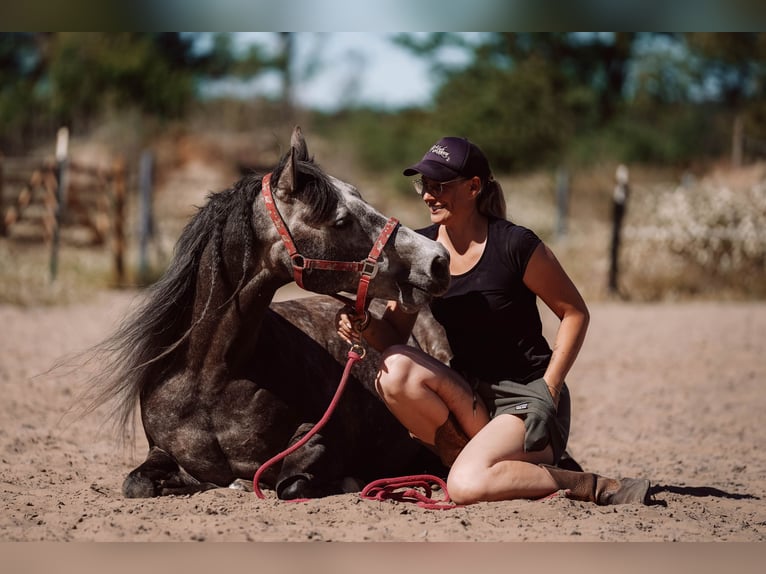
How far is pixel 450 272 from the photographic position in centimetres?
402

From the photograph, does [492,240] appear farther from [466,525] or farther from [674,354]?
[674,354]

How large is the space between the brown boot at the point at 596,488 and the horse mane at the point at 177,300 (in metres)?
1.53

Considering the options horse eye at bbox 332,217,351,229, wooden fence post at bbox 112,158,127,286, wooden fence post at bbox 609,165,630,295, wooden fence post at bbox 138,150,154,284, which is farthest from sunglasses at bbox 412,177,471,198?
wooden fence post at bbox 112,158,127,286

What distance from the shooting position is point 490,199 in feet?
13.4

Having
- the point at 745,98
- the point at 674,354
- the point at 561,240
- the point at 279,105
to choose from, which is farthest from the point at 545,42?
the point at 674,354

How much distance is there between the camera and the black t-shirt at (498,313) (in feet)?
12.9

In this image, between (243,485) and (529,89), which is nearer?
(243,485)

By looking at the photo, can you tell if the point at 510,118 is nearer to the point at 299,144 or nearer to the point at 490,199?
the point at 490,199

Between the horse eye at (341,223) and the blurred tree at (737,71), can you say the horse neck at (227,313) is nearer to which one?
the horse eye at (341,223)

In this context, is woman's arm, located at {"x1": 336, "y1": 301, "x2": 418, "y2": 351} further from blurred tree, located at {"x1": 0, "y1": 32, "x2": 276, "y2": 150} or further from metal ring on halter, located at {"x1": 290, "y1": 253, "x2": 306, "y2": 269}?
blurred tree, located at {"x1": 0, "y1": 32, "x2": 276, "y2": 150}

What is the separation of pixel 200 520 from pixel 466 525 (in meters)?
0.97

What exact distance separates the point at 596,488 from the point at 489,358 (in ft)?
2.27

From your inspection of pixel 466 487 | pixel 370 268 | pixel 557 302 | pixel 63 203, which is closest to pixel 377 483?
pixel 466 487

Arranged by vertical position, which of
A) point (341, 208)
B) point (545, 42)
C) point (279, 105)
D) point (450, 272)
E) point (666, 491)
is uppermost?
point (545, 42)
